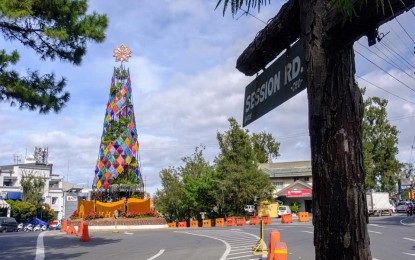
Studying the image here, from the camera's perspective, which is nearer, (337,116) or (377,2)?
(377,2)

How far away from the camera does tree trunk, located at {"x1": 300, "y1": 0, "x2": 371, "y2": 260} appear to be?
2.42 metres

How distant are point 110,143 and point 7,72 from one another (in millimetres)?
23747

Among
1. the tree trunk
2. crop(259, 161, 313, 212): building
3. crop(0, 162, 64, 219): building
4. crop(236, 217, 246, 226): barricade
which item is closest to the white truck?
crop(259, 161, 313, 212): building

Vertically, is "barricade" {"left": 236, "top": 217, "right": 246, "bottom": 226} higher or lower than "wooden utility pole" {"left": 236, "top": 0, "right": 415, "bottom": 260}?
lower

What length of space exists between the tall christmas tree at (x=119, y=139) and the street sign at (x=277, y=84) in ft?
112

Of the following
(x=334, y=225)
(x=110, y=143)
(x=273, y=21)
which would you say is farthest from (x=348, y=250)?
(x=110, y=143)

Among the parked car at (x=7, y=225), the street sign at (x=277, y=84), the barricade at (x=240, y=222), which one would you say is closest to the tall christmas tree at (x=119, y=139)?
the barricade at (x=240, y=222)

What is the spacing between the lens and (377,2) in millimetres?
2131

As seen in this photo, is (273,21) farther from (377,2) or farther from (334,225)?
(334,225)

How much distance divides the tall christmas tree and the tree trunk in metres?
35.3

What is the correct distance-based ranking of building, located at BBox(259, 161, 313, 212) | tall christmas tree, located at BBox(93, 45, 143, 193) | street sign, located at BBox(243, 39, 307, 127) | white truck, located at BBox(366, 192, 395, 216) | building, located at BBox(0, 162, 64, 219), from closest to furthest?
street sign, located at BBox(243, 39, 307, 127), tall christmas tree, located at BBox(93, 45, 143, 193), white truck, located at BBox(366, 192, 395, 216), building, located at BBox(259, 161, 313, 212), building, located at BBox(0, 162, 64, 219)

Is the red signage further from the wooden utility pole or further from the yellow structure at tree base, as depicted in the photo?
the wooden utility pole

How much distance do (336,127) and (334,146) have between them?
0.11 m

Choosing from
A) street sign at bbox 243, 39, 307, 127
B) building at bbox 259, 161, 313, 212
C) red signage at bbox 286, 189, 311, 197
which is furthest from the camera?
building at bbox 259, 161, 313, 212
